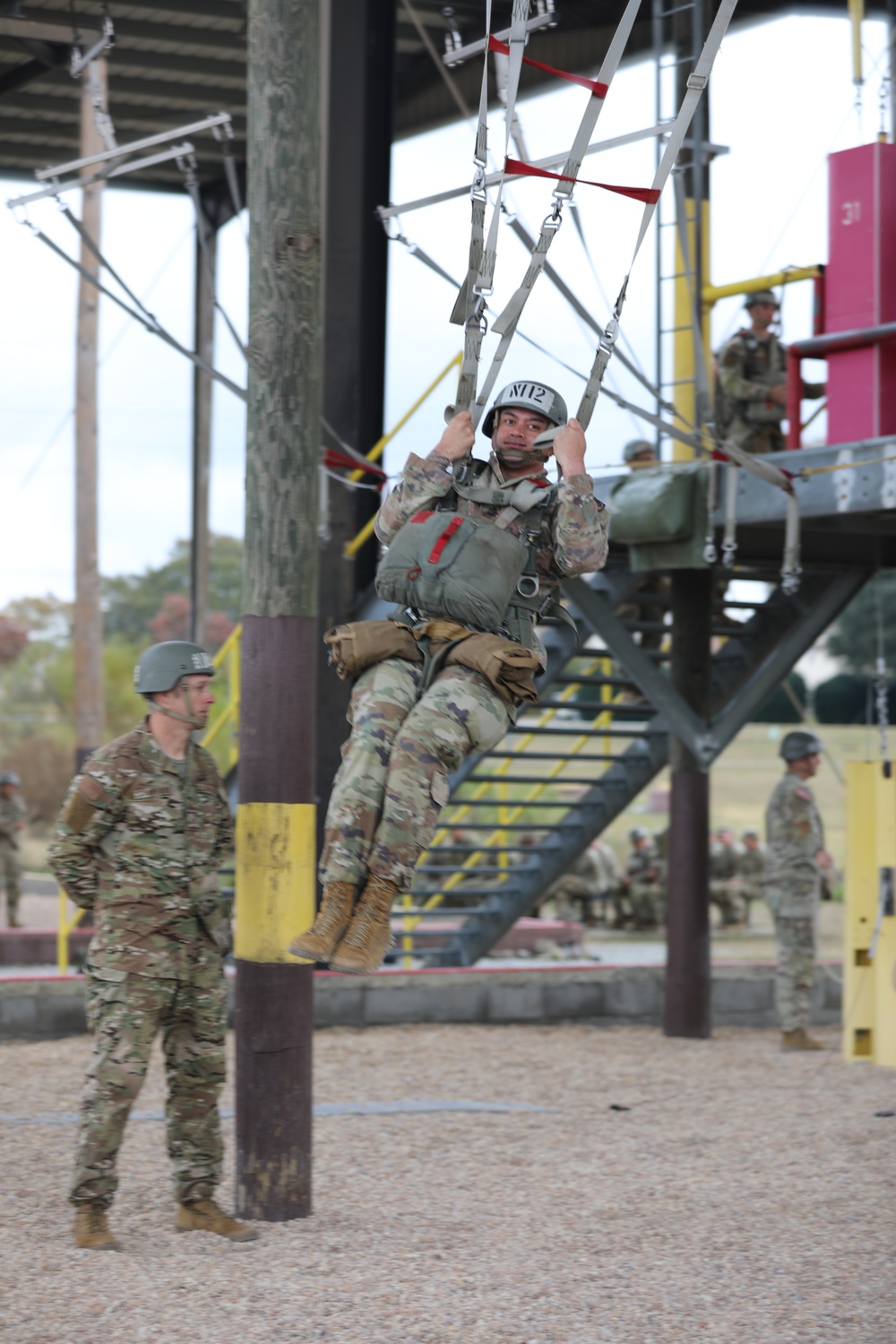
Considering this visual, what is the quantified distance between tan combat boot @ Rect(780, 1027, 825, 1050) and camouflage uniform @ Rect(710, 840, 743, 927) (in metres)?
10.8

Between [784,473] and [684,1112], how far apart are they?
369cm

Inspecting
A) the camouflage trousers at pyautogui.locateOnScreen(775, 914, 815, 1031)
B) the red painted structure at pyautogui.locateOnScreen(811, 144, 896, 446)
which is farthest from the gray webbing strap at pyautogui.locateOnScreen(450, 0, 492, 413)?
the camouflage trousers at pyautogui.locateOnScreen(775, 914, 815, 1031)

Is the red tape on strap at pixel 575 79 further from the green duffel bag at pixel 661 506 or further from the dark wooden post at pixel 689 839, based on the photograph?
the dark wooden post at pixel 689 839

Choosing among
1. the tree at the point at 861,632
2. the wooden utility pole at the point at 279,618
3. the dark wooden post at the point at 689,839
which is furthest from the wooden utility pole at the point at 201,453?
the tree at the point at 861,632

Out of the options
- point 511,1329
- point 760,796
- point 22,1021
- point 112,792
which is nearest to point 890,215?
point 112,792

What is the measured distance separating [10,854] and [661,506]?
446 inches

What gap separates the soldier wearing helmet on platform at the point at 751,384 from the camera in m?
11.1

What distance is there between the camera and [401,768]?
16.3 ft

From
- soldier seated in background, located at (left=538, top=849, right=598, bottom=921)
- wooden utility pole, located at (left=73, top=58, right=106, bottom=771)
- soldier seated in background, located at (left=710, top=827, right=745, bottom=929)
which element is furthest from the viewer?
soldier seated in background, located at (left=710, top=827, right=745, bottom=929)

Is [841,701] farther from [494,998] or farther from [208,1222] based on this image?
[208,1222]

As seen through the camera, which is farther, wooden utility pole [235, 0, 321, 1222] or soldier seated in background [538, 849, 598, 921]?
soldier seated in background [538, 849, 598, 921]

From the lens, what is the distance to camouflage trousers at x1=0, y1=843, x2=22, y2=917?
1906 cm

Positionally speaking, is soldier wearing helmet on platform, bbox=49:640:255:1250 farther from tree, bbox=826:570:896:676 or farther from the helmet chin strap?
tree, bbox=826:570:896:676

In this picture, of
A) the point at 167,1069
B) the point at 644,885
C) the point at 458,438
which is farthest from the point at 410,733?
the point at 644,885
